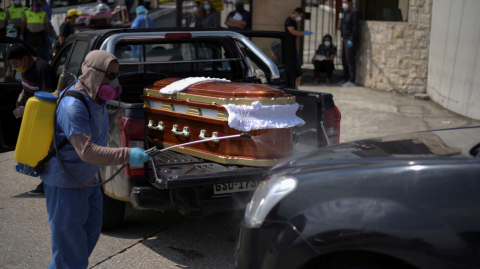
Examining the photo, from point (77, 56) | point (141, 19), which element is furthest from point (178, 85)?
point (141, 19)

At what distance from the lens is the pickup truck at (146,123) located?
3.74 metres

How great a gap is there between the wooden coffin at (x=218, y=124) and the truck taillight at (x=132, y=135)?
47cm

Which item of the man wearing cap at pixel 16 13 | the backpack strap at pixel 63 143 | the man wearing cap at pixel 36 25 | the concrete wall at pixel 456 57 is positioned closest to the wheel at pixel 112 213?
the backpack strap at pixel 63 143

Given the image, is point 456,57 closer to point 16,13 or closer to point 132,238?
point 132,238

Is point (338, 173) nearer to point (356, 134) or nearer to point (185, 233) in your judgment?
point (185, 233)

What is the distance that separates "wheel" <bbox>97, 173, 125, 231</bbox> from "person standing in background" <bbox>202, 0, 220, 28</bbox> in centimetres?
861

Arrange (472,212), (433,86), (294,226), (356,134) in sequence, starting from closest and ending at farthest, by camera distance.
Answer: (472,212) → (294,226) → (356,134) → (433,86)

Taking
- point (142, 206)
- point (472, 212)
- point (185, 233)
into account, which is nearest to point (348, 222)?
point (472, 212)

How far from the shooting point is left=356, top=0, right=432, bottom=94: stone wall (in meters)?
10.8

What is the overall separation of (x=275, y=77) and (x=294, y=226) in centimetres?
313

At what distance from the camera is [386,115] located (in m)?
9.45

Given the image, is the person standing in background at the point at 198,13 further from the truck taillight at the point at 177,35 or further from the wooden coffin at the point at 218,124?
the wooden coffin at the point at 218,124

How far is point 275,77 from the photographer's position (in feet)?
17.1

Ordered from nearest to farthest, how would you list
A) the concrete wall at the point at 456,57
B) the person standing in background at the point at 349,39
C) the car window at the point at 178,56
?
the car window at the point at 178,56 → the concrete wall at the point at 456,57 → the person standing in background at the point at 349,39
